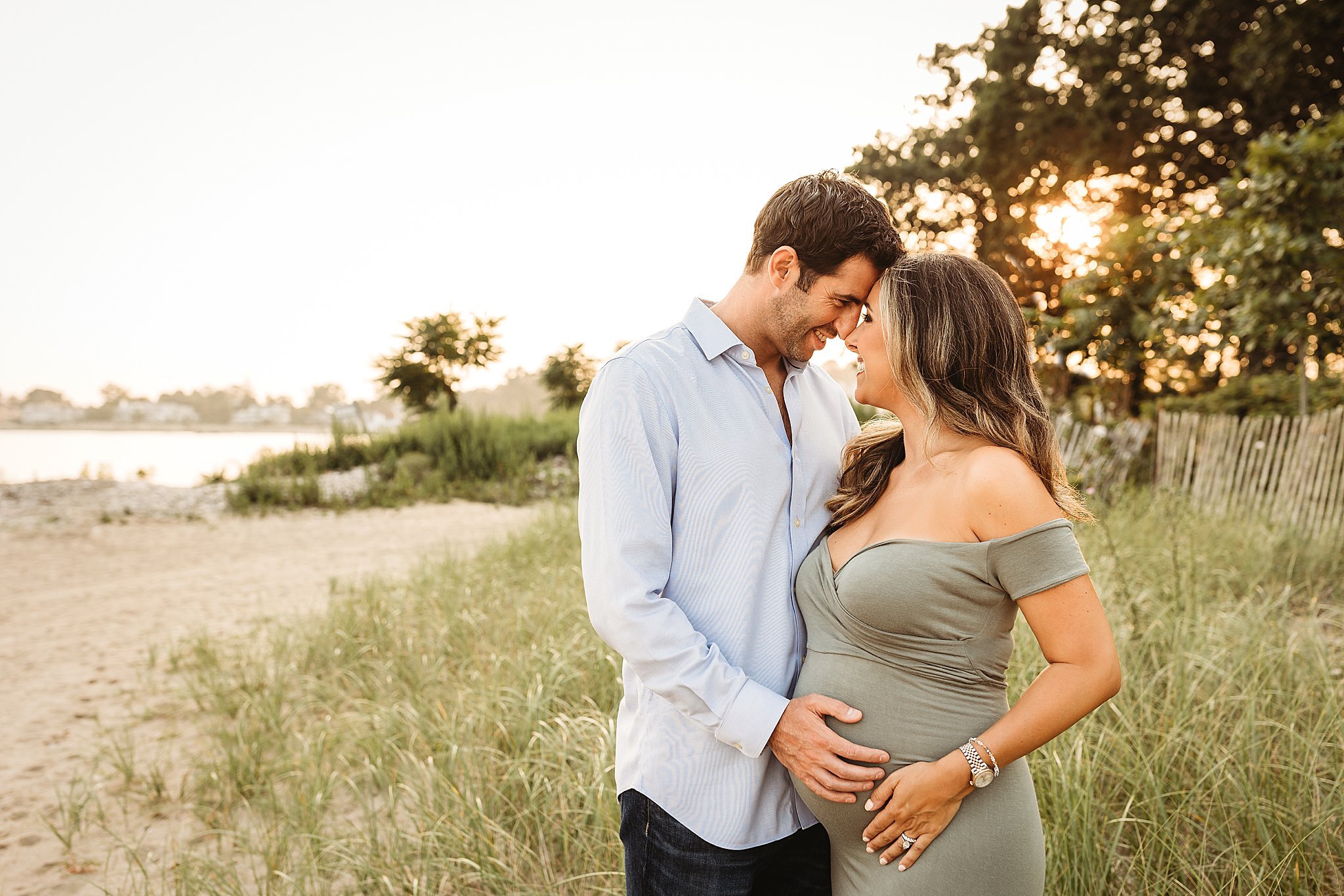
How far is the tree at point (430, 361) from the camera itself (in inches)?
1014

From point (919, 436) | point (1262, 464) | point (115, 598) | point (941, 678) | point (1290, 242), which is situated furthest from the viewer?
point (115, 598)

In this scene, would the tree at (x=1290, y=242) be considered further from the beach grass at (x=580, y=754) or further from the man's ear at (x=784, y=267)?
the man's ear at (x=784, y=267)

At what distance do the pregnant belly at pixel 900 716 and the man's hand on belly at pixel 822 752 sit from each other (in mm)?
39

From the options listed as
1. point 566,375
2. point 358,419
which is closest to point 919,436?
point 358,419

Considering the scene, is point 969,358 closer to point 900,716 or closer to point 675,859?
point 900,716

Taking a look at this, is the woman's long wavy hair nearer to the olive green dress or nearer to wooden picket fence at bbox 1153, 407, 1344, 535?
the olive green dress

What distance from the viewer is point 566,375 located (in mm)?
28406

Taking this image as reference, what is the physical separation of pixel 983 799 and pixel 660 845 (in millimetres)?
674

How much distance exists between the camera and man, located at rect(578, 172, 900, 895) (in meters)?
1.56

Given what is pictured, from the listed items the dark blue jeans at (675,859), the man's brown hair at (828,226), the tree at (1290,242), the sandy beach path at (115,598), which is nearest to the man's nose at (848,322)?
the man's brown hair at (828,226)

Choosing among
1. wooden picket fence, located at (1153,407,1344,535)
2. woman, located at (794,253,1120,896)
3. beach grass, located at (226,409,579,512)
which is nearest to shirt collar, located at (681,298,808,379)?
woman, located at (794,253,1120,896)

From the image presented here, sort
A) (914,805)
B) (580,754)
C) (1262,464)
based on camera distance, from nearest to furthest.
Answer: (914,805), (580,754), (1262,464)

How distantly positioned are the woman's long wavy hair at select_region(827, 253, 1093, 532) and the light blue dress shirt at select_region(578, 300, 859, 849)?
Result: 1.12 ft

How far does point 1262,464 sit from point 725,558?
7.97 meters
